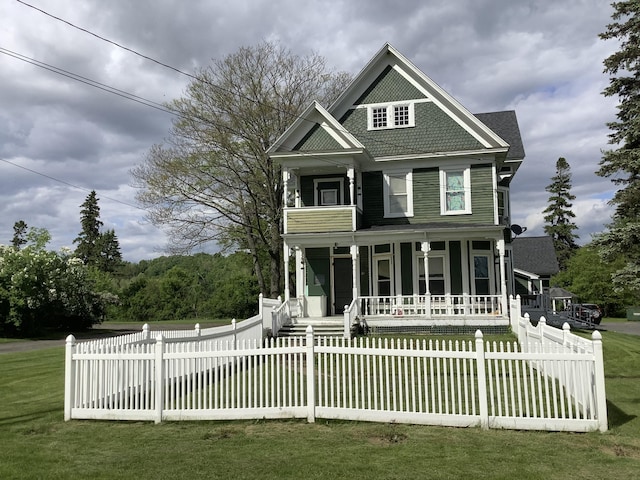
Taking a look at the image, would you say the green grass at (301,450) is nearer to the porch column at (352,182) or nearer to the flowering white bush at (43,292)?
the porch column at (352,182)

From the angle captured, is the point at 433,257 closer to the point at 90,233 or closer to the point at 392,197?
the point at 392,197

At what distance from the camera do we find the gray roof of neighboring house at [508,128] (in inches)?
903

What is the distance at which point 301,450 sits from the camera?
19.9 ft

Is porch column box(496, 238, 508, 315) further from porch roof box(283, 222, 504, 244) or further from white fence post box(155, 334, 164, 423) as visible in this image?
white fence post box(155, 334, 164, 423)

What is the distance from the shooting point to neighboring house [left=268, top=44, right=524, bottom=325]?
19.3m

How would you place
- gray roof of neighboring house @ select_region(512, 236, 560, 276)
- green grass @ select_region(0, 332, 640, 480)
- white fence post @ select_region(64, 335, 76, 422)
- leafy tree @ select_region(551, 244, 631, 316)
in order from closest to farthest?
green grass @ select_region(0, 332, 640, 480) < white fence post @ select_region(64, 335, 76, 422) < gray roof of neighboring house @ select_region(512, 236, 560, 276) < leafy tree @ select_region(551, 244, 631, 316)

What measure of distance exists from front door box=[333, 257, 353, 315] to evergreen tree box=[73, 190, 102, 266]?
59.0 metres

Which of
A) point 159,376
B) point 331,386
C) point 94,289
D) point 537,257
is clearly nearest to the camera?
point 331,386

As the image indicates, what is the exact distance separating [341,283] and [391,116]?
284 inches

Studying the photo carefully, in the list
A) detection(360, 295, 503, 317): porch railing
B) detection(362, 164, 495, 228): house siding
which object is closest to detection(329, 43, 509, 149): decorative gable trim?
detection(362, 164, 495, 228): house siding

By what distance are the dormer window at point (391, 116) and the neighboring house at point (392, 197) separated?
42 millimetres

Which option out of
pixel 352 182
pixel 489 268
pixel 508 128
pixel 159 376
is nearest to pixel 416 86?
pixel 352 182

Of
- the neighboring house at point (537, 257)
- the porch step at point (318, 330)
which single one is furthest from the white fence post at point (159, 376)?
the neighboring house at point (537, 257)

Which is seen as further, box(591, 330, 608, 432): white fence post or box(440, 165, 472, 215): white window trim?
box(440, 165, 472, 215): white window trim
